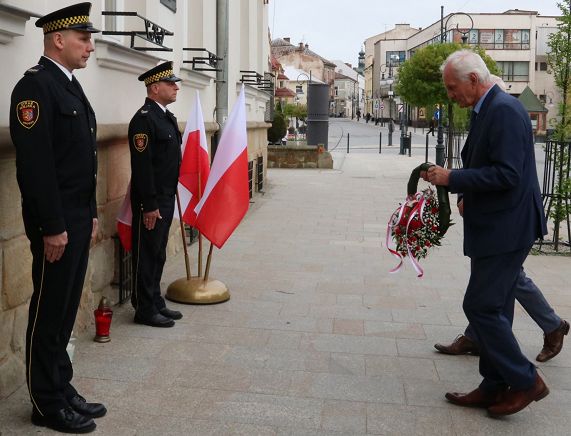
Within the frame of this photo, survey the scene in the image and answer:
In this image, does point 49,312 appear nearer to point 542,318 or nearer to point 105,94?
point 105,94

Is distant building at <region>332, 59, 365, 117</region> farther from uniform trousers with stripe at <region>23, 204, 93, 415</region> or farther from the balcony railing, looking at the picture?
uniform trousers with stripe at <region>23, 204, 93, 415</region>

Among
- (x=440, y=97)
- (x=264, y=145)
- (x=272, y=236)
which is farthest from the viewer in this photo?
(x=440, y=97)

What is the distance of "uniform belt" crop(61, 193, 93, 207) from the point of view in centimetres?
399

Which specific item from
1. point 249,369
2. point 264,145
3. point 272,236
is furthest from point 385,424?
point 264,145

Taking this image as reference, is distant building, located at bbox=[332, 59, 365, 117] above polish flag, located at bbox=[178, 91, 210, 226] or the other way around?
above

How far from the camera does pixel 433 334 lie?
6.14 meters

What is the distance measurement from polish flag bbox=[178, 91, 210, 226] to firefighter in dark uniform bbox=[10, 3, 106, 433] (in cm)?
261

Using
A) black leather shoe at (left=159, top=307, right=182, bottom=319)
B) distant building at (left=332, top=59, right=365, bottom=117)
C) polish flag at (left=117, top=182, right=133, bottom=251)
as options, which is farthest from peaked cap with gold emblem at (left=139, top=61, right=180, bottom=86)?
distant building at (left=332, top=59, right=365, bottom=117)

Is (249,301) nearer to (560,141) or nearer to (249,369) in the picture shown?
(249,369)

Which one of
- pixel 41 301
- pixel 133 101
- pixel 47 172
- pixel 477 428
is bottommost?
pixel 477 428

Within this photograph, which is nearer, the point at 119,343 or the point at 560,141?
the point at 119,343

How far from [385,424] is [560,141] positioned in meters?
6.72

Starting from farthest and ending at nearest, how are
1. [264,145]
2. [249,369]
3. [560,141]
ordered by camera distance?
[264,145] → [560,141] → [249,369]

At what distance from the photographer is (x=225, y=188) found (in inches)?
257
